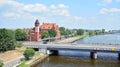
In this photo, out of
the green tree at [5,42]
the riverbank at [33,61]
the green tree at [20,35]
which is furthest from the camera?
the green tree at [20,35]

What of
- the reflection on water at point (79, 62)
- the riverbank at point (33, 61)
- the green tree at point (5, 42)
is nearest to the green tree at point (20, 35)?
the green tree at point (5, 42)

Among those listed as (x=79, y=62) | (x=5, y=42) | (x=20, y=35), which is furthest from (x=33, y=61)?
(x=20, y=35)

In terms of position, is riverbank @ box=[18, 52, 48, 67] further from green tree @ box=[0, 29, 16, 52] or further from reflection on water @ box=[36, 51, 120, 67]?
green tree @ box=[0, 29, 16, 52]

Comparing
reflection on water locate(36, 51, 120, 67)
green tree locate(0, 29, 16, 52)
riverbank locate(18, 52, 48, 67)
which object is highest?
green tree locate(0, 29, 16, 52)

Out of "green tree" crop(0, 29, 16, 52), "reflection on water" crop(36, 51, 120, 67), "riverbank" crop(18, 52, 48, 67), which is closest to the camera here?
"riverbank" crop(18, 52, 48, 67)

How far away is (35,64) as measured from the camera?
6806 cm

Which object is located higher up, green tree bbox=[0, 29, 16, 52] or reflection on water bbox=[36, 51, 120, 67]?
green tree bbox=[0, 29, 16, 52]

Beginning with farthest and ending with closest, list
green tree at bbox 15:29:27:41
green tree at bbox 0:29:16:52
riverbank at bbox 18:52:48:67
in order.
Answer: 1. green tree at bbox 15:29:27:41
2. green tree at bbox 0:29:16:52
3. riverbank at bbox 18:52:48:67

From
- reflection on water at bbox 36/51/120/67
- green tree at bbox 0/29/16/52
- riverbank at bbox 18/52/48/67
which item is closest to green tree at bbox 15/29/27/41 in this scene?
green tree at bbox 0/29/16/52

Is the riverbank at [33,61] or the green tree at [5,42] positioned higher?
the green tree at [5,42]

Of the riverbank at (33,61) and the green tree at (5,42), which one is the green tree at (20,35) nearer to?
the green tree at (5,42)

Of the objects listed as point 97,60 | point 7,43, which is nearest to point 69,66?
point 97,60

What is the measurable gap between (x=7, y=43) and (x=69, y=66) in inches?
993

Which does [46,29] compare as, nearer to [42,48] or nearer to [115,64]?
[42,48]
